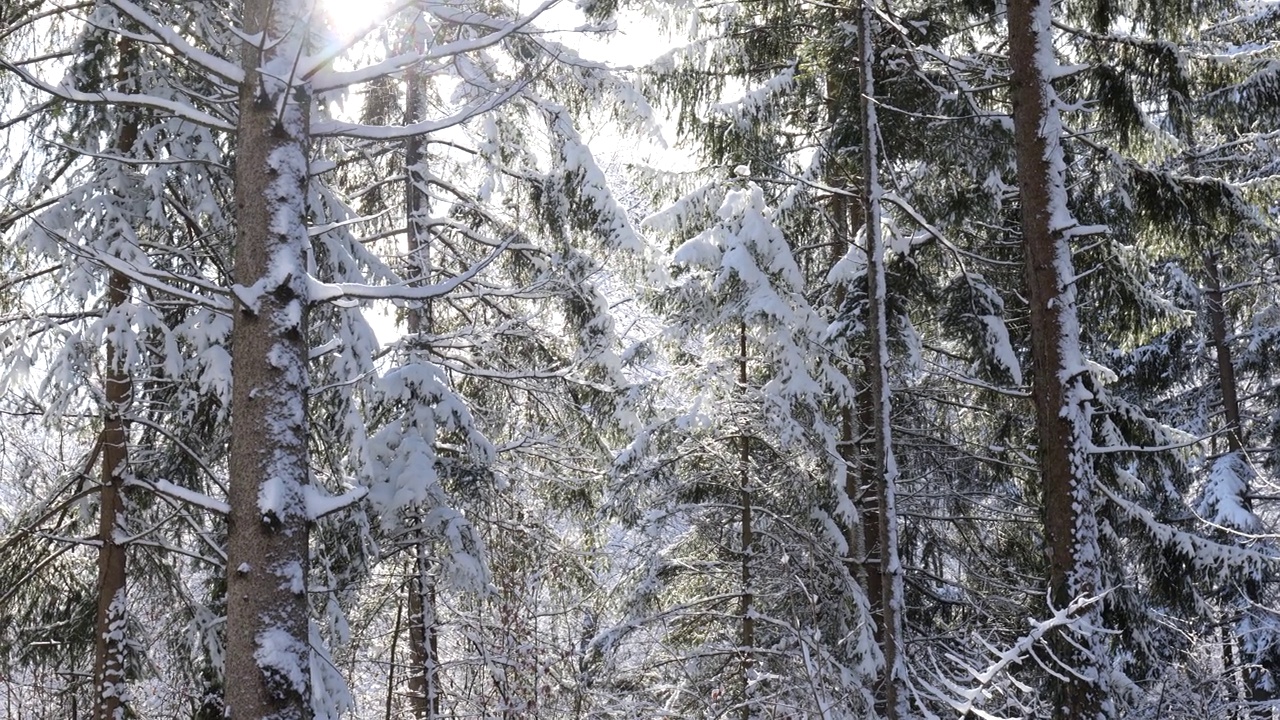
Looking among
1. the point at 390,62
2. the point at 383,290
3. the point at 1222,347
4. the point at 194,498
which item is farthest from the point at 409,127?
the point at 1222,347

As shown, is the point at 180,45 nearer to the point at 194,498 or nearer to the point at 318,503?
the point at 194,498

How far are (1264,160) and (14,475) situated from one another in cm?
1594

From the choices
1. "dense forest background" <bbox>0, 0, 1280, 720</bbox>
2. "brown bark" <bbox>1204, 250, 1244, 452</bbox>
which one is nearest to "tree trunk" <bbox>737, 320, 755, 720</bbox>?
"dense forest background" <bbox>0, 0, 1280, 720</bbox>

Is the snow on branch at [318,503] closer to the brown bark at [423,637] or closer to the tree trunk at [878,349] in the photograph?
the brown bark at [423,637]

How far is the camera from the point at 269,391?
352cm

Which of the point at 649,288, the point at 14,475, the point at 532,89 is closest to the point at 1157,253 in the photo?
the point at 649,288

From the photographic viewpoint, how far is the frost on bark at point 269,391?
3.36 metres

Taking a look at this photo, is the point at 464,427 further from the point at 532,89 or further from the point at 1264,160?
the point at 1264,160

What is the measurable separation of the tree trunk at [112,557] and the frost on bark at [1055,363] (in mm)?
6647

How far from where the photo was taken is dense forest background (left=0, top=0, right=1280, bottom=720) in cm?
482

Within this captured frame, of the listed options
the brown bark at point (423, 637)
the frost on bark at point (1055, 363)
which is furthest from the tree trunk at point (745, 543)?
the brown bark at point (423, 637)

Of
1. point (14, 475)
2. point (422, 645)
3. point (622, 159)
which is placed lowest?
point (422, 645)

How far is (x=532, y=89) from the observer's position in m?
9.36

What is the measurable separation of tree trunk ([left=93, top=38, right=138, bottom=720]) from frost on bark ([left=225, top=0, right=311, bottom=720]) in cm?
300
